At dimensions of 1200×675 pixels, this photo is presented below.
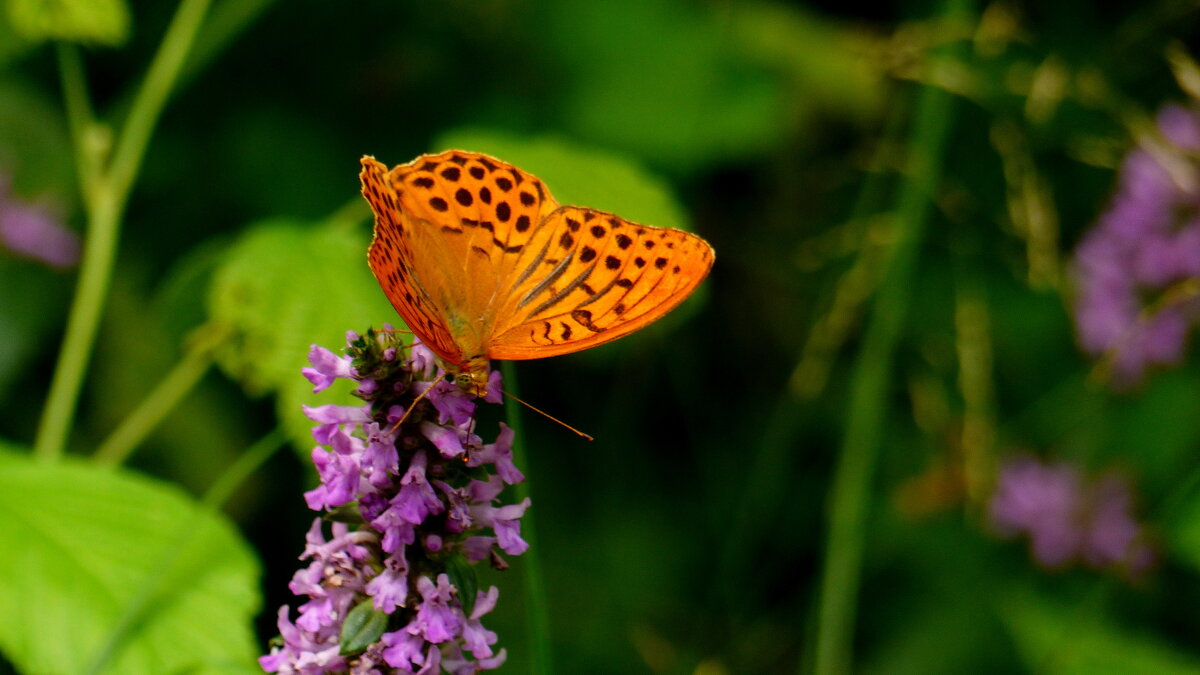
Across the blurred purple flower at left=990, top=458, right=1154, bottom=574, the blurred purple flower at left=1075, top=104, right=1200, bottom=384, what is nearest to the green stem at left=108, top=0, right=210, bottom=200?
the blurred purple flower at left=1075, top=104, right=1200, bottom=384

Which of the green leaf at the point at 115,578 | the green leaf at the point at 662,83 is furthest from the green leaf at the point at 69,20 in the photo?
the green leaf at the point at 662,83

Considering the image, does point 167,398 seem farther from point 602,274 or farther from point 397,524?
point 397,524

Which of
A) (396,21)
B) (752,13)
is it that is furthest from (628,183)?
(752,13)

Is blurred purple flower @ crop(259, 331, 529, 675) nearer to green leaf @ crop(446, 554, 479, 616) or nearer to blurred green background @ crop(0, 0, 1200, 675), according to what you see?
green leaf @ crop(446, 554, 479, 616)

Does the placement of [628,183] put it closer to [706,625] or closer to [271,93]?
[706,625]

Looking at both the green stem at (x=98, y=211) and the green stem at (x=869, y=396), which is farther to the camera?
the green stem at (x=869, y=396)

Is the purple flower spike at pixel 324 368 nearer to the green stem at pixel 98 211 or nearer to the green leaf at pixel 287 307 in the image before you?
the green leaf at pixel 287 307
